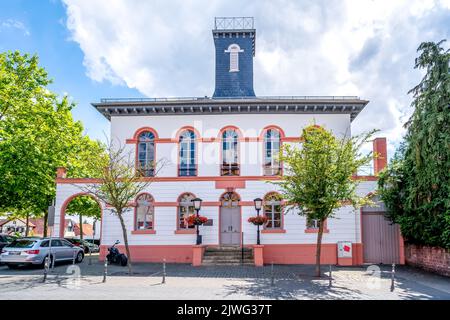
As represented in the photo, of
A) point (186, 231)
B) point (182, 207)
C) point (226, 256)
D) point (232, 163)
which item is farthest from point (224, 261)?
point (232, 163)

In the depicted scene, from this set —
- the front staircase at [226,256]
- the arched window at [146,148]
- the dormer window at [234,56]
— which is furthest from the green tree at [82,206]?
the dormer window at [234,56]

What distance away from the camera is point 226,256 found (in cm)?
1866

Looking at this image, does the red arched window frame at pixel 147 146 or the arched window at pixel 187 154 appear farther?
the arched window at pixel 187 154

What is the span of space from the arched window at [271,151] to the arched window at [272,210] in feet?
4.20

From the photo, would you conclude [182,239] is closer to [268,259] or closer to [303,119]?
[268,259]

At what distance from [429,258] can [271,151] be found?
8.90 m

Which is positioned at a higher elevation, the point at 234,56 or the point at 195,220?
the point at 234,56

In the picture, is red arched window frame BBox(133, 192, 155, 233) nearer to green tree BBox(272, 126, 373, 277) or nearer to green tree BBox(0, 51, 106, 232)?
green tree BBox(0, 51, 106, 232)

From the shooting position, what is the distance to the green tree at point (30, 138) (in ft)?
70.0

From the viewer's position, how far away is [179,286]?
1220cm

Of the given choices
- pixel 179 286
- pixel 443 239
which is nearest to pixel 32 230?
pixel 179 286

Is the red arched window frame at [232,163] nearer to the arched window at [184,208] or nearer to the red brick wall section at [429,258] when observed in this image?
the arched window at [184,208]

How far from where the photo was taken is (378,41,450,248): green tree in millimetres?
14438

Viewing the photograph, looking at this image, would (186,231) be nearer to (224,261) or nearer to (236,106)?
(224,261)
